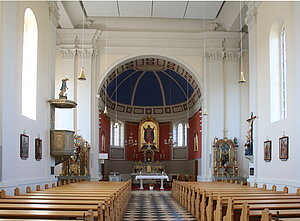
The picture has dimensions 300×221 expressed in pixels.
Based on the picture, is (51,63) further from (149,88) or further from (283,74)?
(149,88)

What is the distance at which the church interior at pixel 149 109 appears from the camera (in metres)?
9.12

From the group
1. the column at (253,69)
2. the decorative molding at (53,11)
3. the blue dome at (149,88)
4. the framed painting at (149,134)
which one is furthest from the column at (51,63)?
the framed painting at (149,134)

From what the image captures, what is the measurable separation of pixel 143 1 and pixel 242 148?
307 inches

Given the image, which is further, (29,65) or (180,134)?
(180,134)

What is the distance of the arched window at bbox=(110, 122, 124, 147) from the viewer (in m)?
25.3

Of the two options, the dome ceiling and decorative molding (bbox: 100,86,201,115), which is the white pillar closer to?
the dome ceiling

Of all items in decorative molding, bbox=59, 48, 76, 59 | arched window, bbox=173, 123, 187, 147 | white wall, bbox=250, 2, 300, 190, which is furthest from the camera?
arched window, bbox=173, 123, 187, 147

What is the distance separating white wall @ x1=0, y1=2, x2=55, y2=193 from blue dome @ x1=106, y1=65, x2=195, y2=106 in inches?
451

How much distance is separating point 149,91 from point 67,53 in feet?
31.9

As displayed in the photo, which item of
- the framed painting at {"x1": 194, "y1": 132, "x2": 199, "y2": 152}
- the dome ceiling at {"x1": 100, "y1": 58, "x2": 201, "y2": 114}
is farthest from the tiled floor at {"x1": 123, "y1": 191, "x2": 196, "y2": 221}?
the dome ceiling at {"x1": 100, "y1": 58, "x2": 201, "y2": 114}

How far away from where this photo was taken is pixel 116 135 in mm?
26172

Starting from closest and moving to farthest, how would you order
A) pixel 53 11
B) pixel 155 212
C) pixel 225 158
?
pixel 155 212
pixel 53 11
pixel 225 158

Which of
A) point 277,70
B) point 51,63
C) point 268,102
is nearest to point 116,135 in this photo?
point 51,63

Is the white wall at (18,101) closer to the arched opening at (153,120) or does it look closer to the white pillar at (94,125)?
the white pillar at (94,125)
